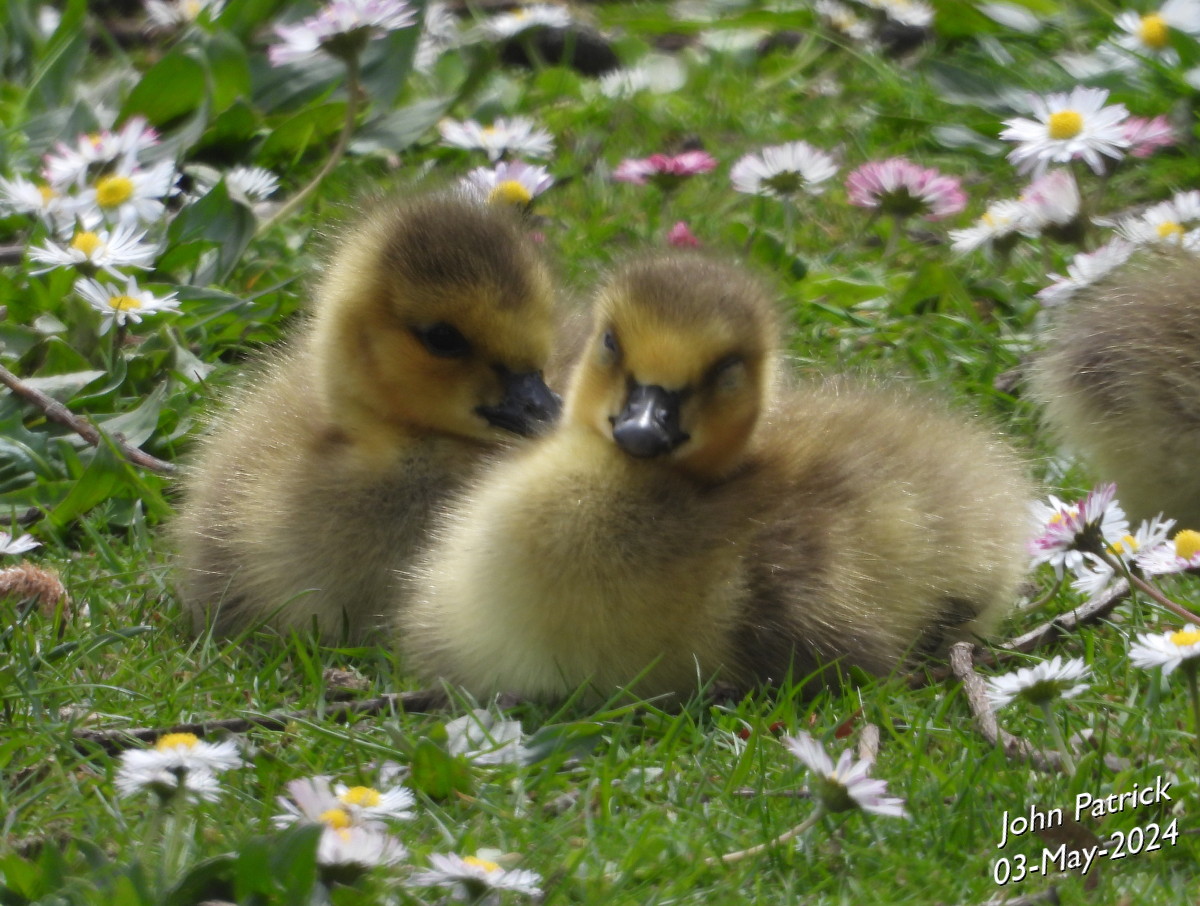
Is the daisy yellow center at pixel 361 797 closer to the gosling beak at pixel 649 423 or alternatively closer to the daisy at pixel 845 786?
the daisy at pixel 845 786

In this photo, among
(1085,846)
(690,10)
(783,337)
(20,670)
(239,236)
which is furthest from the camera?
(690,10)

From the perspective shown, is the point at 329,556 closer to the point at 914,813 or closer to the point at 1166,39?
the point at 914,813

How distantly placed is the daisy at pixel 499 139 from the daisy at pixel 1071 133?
47.9 inches

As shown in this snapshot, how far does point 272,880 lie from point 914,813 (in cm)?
82

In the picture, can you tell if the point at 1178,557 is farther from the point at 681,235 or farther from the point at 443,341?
the point at 681,235

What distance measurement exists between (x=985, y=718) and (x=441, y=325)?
107cm

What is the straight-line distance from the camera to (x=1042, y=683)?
7.55 ft

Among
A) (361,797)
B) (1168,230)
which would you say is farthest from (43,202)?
(1168,230)

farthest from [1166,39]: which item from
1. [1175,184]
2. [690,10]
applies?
[690,10]

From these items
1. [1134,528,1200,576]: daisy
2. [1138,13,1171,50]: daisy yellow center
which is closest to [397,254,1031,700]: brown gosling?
[1134,528,1200,576]: daisy

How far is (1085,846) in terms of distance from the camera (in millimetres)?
2139

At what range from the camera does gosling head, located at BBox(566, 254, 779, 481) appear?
257 cm

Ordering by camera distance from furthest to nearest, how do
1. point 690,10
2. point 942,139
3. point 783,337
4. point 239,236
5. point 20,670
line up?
point 690,10 → point 942,139 → point 239,236 → point 783,337 → point 20,670

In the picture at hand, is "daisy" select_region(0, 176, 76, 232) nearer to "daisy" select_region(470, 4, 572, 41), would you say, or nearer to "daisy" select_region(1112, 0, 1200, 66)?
"daisy" select_region(470, 4, 572, 41)
